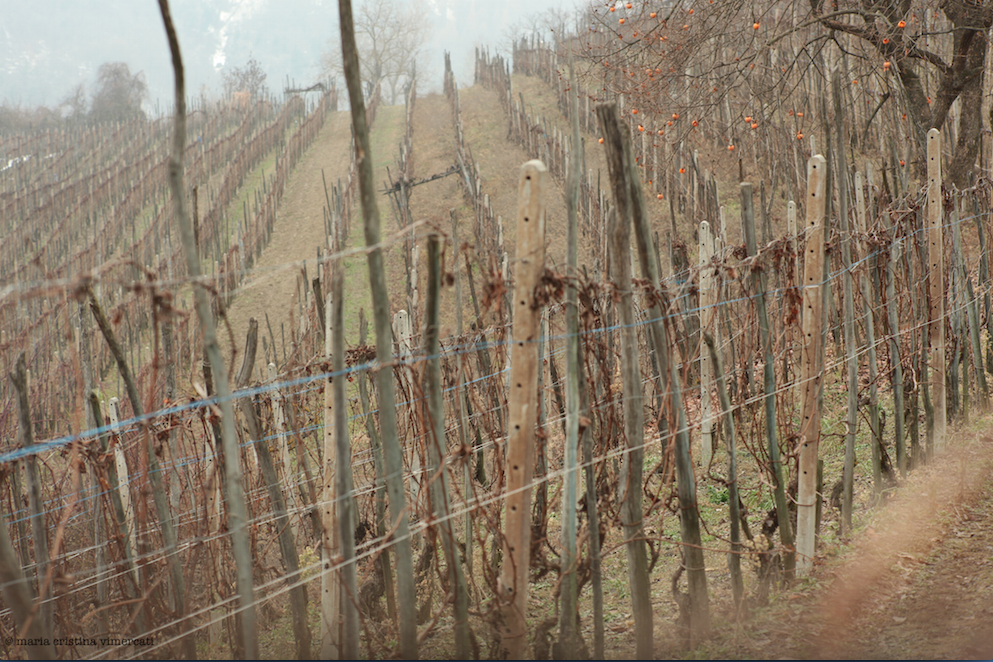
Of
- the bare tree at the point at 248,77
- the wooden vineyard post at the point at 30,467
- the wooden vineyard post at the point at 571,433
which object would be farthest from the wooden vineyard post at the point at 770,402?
the bare tree at the point at 248,77

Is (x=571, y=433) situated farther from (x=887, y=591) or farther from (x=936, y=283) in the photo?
(x=936, y=283)

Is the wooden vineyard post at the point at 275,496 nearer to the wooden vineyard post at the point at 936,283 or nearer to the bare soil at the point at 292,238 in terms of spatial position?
the wooden vineyard post at the point at 936,283

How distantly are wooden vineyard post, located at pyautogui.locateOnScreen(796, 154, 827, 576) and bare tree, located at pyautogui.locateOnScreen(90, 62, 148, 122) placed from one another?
104 feet

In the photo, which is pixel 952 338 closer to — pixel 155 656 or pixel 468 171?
pixel 155 656

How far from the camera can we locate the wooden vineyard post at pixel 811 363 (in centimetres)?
243

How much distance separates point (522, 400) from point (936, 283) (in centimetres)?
303

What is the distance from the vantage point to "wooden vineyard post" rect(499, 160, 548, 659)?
1656 mm

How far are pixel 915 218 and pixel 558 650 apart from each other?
3.48 meters

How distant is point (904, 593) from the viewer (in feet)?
8.52

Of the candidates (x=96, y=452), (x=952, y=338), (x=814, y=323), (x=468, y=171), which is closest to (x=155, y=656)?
(x=96, y=452)

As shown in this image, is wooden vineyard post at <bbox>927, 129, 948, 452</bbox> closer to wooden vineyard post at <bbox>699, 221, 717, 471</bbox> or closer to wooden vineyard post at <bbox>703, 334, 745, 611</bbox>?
wooden vineyard post at <bbox>699, 221, 717, 471</bbox>

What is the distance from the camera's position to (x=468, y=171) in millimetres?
13734

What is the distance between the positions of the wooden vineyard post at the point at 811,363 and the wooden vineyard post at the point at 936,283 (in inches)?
55.8

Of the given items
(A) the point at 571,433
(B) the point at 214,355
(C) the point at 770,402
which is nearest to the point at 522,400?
(A) the point at 571,433
